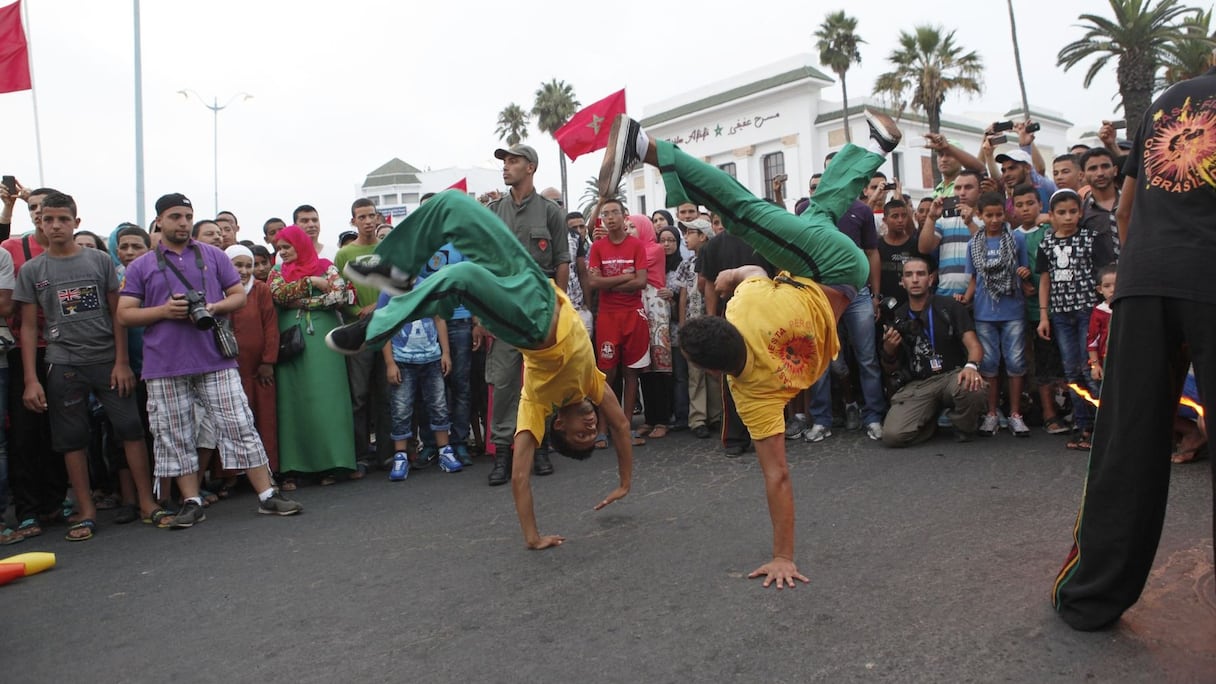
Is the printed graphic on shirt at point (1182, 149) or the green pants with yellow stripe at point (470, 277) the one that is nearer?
the printed graphic on shirt at point (1182, 149)

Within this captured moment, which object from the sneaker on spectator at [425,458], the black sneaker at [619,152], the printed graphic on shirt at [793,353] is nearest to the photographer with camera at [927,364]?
the printed graphic on shirt at [793,353]

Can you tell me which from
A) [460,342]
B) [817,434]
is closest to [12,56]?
[460,342]

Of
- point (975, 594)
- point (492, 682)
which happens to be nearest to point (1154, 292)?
point (975, 594)

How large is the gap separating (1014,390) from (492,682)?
194 inches

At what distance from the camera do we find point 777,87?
104ft

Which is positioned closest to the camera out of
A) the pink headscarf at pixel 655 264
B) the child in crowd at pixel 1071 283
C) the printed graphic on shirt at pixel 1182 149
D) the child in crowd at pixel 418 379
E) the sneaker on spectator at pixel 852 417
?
the printed graphic on shirt at pixel 1182 149

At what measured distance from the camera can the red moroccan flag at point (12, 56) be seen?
7.54 m

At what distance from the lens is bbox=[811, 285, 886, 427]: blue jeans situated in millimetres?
6621

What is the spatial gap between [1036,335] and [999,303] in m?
0.59

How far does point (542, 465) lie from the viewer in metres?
6.33

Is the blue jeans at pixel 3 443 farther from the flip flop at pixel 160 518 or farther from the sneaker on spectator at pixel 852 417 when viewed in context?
the sneaker on spectator at pixel 852 417

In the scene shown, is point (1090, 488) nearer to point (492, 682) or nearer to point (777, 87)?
point (492, 682)

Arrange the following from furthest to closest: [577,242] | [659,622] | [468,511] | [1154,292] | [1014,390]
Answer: [577,242] < [1014,390] < [468,511] < [659,622] < [1154,292]

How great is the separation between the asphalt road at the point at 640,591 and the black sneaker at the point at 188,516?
8 cm
